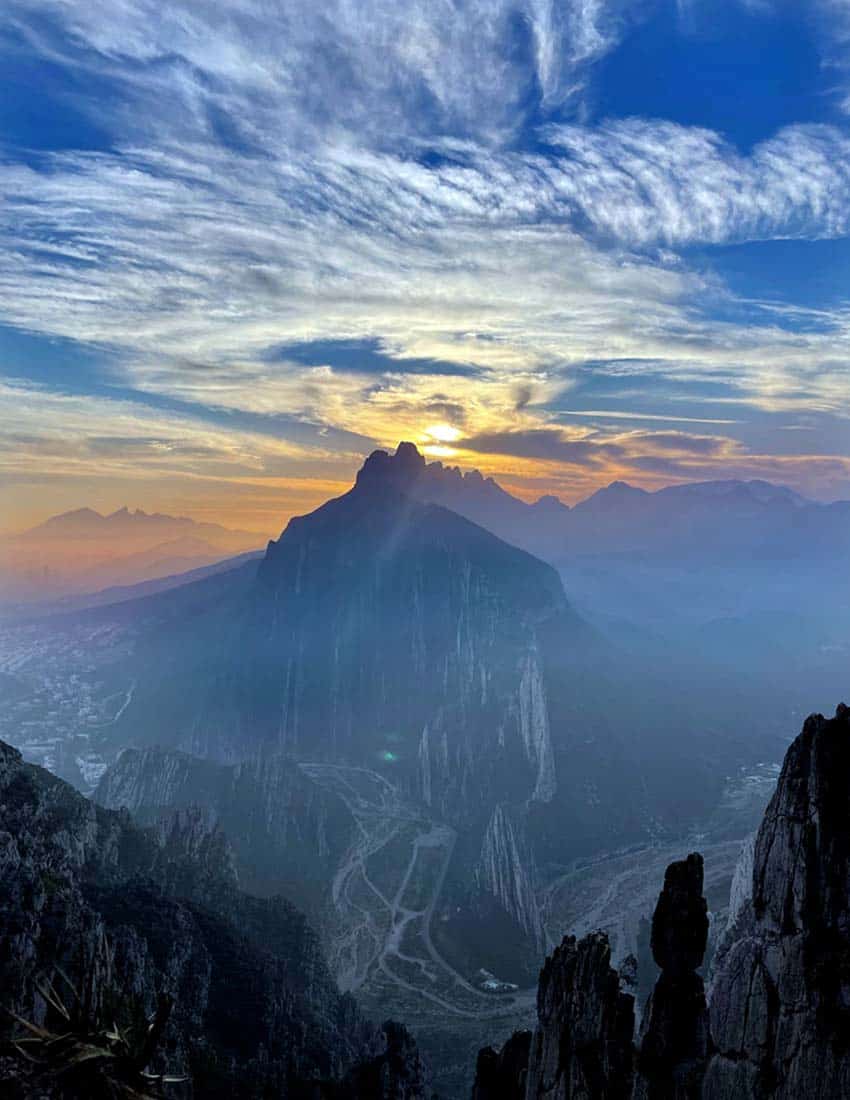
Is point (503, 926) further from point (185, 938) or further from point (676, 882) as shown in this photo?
point (676, 882)

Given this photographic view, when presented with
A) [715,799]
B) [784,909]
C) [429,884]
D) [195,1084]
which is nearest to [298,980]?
[195,1084]

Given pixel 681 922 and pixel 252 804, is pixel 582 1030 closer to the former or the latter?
Result: pixel 681 922

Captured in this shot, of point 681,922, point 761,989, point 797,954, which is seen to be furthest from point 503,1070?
point 797,954

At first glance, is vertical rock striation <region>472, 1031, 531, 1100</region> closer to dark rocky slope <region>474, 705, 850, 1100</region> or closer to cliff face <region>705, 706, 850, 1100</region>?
dark rocky slope <region>474, 705, 850, 1100</region>

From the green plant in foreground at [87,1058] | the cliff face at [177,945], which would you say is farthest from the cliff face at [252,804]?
the green plant in foreground at [87,1058]

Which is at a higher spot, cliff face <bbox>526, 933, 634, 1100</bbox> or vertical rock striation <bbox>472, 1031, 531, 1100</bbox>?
cliff face <bbox>526, 933, 634, 1100</bbox>

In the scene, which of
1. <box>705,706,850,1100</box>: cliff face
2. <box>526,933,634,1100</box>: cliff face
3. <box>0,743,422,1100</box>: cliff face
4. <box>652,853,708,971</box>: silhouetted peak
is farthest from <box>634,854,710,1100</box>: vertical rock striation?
<box>0,743,422,1100</box>: cliff face
